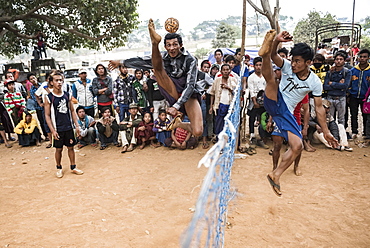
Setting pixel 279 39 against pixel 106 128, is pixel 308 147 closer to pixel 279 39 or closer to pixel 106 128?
pixel 279 39

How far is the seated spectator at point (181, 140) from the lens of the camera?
630 centimetres

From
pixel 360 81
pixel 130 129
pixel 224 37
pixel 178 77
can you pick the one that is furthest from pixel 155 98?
pixel 224 37

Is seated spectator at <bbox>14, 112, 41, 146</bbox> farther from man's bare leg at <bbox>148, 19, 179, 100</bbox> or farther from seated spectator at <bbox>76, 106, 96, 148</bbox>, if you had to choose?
man's bare leg at <bbox>148, 19, 179, 100</bbox>

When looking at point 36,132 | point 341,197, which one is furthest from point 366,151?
point 36,132

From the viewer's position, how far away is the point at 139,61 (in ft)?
12.1

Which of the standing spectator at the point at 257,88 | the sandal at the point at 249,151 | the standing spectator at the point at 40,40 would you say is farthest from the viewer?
the standing spectator at the point at 40,40

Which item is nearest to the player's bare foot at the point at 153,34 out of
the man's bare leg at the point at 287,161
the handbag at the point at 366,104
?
the man's bare leg at the point at 287,161

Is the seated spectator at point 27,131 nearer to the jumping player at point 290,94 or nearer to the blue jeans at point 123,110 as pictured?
the blue jeans at point 123,110

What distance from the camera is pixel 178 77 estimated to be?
3607 mm

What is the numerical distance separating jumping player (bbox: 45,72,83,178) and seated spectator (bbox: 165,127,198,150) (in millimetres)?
2195

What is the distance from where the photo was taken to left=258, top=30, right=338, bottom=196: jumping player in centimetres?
308

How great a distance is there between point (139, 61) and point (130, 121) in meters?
3.07

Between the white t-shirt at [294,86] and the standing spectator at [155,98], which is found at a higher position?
the white t-shirt at [294,86]

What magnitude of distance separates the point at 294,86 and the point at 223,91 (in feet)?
8.87
